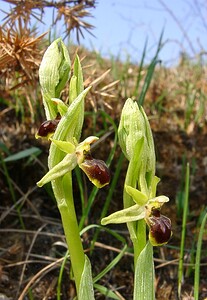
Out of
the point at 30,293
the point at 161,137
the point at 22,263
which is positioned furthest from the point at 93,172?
the point at 161,137

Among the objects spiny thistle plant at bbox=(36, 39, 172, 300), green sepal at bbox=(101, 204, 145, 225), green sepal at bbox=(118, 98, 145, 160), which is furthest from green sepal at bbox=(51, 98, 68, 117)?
green sepal at bbox=(101, 204, 145, 225)

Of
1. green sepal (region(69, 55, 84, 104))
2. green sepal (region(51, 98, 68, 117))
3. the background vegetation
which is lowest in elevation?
the background vegetation

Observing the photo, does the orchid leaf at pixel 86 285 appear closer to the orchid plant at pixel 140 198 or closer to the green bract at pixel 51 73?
the orchid plant at pixel 140 198

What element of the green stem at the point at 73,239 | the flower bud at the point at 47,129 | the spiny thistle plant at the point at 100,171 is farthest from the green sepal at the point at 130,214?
the flower bud at the point at 47,129

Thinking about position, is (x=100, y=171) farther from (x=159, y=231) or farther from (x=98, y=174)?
(x=159, y=231)

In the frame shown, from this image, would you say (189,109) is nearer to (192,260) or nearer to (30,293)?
(192,260)

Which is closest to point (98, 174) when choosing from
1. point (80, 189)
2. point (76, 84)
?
point (76, 84)

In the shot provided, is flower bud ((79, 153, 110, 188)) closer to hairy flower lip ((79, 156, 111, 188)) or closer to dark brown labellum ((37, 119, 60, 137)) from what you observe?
hairy flower lip ((79, 156, 111, 188))
